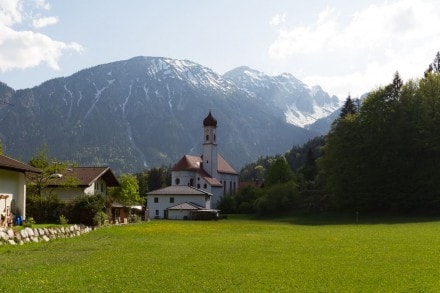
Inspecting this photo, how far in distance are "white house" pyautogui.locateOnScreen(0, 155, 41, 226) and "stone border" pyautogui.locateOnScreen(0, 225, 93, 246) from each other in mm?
4171

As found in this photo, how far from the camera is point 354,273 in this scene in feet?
59.3

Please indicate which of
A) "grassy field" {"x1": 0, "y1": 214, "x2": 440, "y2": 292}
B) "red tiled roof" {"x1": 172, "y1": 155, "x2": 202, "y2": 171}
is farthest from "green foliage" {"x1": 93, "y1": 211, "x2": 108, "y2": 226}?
"red tiled roof" {"x1": 172, "y1": 155, "x2": 202, "y2": 171}

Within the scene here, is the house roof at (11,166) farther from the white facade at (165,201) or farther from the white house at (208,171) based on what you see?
the white house at (208,171)

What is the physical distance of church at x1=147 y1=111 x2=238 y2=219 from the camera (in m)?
96.2

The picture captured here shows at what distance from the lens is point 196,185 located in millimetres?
119875

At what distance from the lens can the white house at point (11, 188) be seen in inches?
1533

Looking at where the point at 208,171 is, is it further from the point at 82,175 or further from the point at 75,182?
the point at 75,182

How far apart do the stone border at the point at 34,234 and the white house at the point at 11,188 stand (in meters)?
4.17

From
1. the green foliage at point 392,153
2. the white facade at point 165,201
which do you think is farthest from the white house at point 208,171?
the green foliage at point 392,153

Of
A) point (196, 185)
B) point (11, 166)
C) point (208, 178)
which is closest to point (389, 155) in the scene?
point (11, 166)

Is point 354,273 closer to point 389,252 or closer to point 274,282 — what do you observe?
point 274,282

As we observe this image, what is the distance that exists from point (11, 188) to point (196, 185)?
79458mm

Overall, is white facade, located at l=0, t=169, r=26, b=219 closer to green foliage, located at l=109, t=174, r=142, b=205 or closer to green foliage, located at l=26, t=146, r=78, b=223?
green foliage, located at l=26, t=146, r=78, b=223

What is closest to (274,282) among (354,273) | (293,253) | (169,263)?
(354,273)
